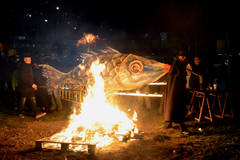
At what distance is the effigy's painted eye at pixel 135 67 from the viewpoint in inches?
361

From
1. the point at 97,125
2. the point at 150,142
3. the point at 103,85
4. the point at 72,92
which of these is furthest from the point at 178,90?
the point at 72,92

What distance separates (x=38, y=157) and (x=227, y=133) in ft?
16.8

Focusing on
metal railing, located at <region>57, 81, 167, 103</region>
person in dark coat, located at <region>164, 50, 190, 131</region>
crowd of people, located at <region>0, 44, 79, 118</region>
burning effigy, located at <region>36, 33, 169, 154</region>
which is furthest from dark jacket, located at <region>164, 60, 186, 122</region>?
crowd of people, located at <region>0, 44, 79, 118</region>

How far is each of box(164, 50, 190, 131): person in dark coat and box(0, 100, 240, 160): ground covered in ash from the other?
1.69 feet

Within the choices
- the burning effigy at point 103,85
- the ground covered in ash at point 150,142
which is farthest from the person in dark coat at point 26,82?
the ground covered in ash at point 150,142

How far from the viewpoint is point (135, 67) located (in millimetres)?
9258

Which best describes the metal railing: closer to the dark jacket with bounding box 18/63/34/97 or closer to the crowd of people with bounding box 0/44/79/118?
the crowd of people with bounding box 0/44/79/118

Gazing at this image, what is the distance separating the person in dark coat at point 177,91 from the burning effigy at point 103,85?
104 centimetres

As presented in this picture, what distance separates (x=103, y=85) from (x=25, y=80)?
304 centimetres

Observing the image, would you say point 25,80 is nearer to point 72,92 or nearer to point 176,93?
point 72,92

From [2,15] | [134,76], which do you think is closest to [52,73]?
[134,76]

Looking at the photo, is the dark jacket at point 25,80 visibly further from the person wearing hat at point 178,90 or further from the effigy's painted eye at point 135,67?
the person wearing hat at point 178,90

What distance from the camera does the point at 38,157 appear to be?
5668mm

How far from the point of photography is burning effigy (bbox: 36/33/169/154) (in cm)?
714
